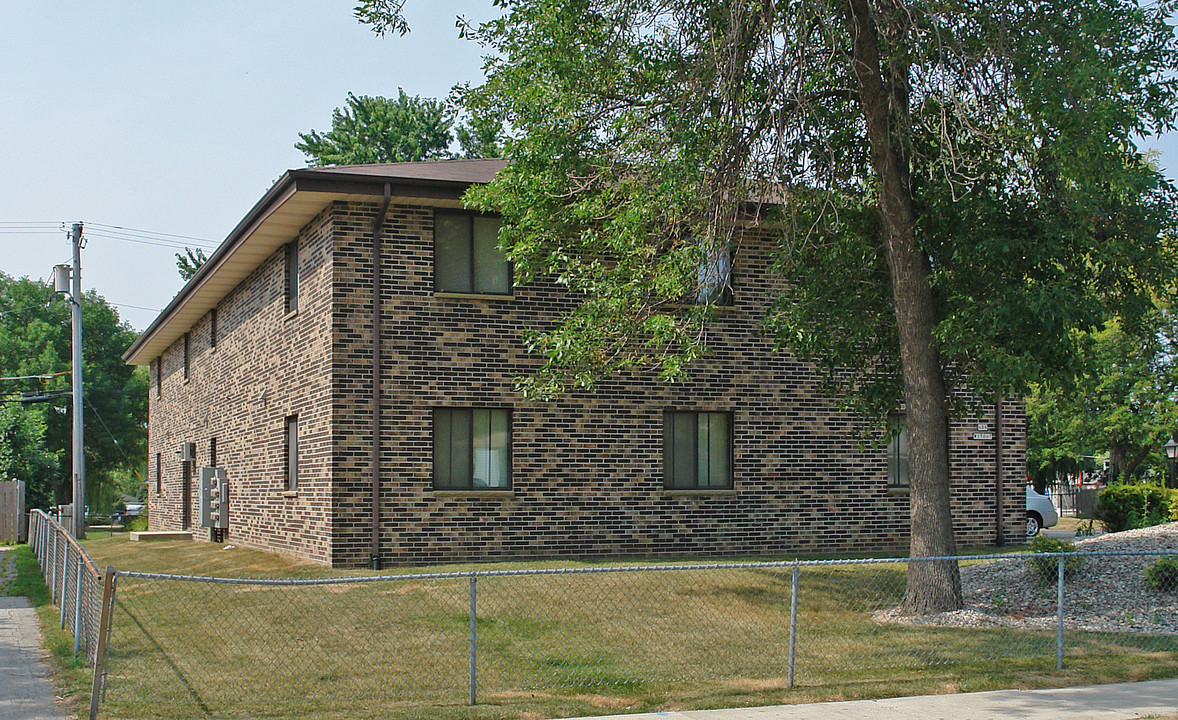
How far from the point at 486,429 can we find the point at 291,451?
152 inches

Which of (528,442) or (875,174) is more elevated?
(875,174)

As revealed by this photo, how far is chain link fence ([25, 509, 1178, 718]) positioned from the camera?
905 centimetres

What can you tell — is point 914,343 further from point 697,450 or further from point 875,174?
point 697,450

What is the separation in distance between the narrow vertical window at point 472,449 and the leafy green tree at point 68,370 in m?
44.0

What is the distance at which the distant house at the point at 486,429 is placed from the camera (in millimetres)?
16922

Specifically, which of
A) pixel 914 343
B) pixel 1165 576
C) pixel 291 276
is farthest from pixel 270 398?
pixel 1165 576

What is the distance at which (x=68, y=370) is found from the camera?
2365 inches

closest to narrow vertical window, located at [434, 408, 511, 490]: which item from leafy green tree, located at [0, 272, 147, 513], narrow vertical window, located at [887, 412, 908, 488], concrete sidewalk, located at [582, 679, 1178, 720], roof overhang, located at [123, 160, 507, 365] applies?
roof overhang, located at [123, 160, 507, 365]

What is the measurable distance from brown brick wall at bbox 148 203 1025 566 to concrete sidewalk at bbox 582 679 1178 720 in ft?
26.6

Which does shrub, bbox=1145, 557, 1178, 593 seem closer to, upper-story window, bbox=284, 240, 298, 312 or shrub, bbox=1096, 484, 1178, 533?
shrub, bbox=1096, 484, 1178, 533

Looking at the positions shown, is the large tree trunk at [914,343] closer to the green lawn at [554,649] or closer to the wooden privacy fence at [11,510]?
the green lawn at [554,649]

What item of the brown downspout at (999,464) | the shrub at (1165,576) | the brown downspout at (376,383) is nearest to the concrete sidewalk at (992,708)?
the shrub at (1165,576)

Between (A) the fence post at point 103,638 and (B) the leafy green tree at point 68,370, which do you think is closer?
(A) the fence post at point 103,638

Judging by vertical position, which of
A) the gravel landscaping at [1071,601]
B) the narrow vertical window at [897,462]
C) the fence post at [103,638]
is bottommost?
the gravel landscaping at [1071,601]
